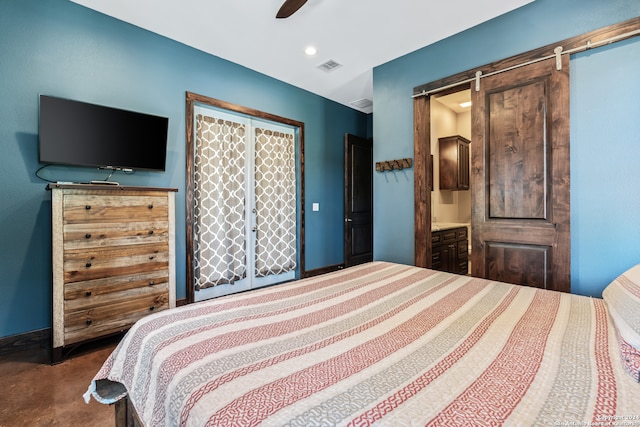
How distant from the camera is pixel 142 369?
94 cm

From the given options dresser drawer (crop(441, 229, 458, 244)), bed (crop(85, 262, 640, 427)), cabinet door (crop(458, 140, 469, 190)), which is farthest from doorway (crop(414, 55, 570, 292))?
cabinet door (crop(458, 140, 469, 190))

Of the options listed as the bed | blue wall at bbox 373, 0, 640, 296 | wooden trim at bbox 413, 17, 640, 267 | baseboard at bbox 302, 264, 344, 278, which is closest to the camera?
the bed

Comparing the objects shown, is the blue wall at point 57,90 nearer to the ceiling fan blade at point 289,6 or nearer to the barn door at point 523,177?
the ceiling fan blade at point 289,6

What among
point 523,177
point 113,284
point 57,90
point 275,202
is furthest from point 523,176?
point 57,90

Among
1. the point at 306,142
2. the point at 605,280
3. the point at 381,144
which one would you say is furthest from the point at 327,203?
the point at 605,280

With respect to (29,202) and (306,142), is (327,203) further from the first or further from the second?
(29,202)

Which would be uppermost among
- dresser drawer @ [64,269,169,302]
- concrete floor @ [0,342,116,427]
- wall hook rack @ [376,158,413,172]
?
wall hook rack @ [376,158,413,172]

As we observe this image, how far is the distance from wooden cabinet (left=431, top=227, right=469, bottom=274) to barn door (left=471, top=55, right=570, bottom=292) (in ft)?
2.10

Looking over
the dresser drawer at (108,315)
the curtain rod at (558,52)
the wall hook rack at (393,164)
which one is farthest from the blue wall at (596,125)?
the dresser drawer at (108,315)

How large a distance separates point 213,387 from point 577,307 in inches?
65.1

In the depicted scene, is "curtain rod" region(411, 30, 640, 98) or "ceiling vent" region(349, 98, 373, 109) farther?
"ceiling vent" region(349, 98, 373, 109)

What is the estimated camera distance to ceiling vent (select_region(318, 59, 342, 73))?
339 centimetres

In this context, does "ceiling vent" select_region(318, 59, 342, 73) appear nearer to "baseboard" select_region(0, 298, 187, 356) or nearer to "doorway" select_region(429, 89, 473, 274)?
"doorway" select_region(429, 89, 473, 274)

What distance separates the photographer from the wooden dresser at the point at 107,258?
2020mm
